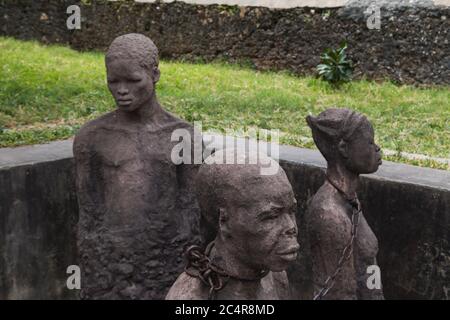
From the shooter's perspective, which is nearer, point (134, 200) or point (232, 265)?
point (232, 265)

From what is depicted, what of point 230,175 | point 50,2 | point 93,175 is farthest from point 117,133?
point 50,2

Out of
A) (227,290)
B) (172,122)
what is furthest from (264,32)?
(227,290)

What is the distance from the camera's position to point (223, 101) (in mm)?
8164

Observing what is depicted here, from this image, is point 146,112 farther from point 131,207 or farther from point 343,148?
point 343,148

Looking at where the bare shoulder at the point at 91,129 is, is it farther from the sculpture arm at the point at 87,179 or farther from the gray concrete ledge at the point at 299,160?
the gray concrete ledge at the point at 299,160

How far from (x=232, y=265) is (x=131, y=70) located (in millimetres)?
1202

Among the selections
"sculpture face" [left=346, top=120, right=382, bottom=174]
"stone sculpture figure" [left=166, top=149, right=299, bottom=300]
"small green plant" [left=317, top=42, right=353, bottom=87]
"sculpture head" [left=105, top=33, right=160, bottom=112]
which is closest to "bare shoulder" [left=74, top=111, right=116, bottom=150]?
"sculpture head" [left=105, top=33, right=160, bottom=112]

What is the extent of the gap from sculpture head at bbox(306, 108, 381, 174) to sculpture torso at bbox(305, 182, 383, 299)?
173mm

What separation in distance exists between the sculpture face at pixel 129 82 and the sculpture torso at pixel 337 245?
3.41ft

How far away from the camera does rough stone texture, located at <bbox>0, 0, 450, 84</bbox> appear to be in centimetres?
988

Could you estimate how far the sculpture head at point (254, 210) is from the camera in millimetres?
3100

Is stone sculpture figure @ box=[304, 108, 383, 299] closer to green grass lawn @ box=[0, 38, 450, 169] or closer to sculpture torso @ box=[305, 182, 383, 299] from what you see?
sculpture torso @ box=[305, 182, 383, 299]

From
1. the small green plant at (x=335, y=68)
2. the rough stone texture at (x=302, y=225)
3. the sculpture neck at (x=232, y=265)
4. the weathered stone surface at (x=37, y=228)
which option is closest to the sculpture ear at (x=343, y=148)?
Answer: the sculpture neck at (x=232, y=265)

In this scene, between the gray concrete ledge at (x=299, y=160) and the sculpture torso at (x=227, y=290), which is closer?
the sculpture torso at (x=227, y=290)
